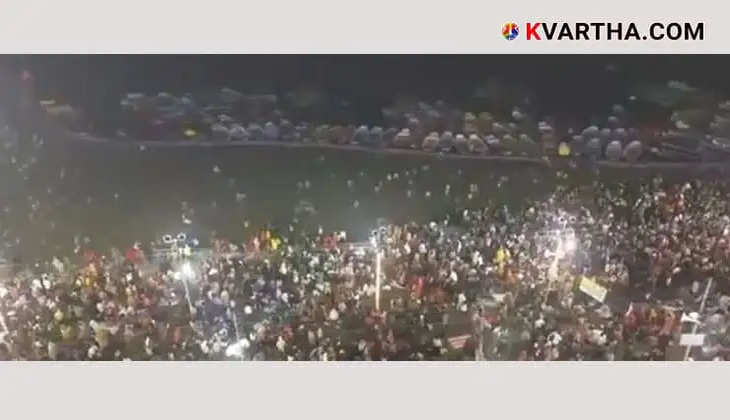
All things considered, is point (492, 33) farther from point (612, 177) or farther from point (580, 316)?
point (580, 316)

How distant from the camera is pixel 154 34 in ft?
7.79

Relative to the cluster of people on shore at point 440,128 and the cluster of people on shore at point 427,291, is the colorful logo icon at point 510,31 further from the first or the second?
the cluster of people on shore at point 427,291

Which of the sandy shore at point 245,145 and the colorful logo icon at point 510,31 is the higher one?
the colorful logo icon at point 510,31

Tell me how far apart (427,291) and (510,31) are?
0.93 metres

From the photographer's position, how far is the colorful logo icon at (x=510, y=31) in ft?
7.74

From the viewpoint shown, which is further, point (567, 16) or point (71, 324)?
point (71, 324)

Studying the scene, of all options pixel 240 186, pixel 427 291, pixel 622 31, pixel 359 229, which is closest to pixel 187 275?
pixel 240 186

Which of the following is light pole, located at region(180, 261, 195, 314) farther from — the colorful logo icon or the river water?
the colorful logo icon

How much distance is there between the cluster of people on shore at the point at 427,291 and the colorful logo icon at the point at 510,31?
1.79ft

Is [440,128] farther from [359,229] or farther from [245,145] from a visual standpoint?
[245,145]

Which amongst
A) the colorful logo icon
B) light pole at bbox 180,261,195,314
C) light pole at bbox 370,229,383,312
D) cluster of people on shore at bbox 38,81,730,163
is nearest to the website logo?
the colorful logo icon

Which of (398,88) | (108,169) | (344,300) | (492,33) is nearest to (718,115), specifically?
(492,33)

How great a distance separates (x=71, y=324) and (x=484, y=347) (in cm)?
146

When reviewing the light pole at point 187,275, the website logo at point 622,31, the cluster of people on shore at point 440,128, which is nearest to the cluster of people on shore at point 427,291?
the light pole at point 187,275
